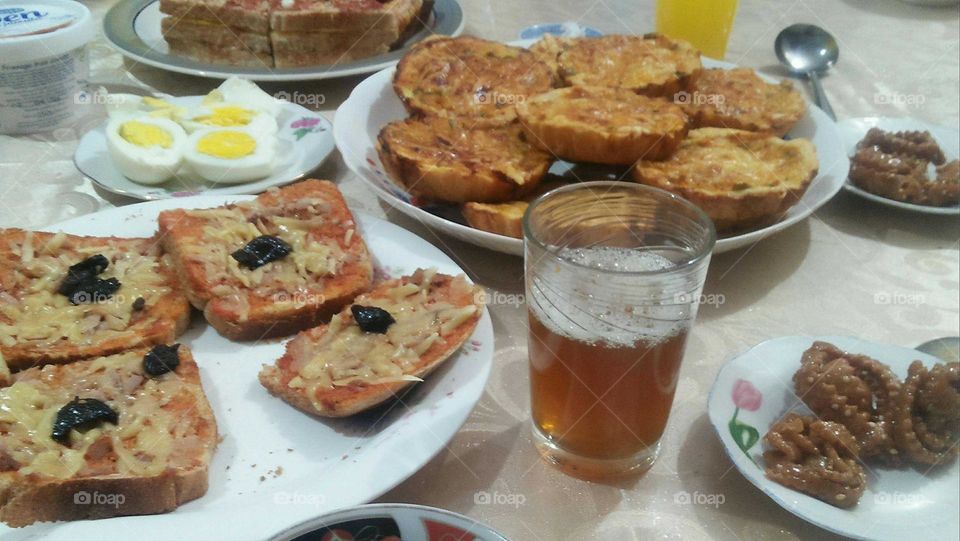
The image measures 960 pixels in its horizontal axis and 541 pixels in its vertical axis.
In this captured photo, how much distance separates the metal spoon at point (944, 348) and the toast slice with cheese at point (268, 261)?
45.8 inches

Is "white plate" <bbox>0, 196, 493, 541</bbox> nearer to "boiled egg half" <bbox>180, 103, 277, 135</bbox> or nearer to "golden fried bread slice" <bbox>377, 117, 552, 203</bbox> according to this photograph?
"golden fried bread slice" <bbox>377, 117, 552, 203</bbox>

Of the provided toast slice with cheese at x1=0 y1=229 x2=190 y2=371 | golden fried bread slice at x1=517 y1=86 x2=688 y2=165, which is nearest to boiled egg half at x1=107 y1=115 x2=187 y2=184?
toast slice with cheese at x1=0 y1=229 x2=190 y2=371

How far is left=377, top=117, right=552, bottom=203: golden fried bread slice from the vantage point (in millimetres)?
1739

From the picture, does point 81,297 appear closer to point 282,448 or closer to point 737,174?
point 282,448

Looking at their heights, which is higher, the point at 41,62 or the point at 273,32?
the point at 41,62

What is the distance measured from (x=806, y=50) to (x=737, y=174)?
1.57 metres

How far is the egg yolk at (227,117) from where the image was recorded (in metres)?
2.17

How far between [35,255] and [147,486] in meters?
0.75

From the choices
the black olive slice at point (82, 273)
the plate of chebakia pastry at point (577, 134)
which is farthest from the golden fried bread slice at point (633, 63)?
A: the black olive slice at point (82, 273)

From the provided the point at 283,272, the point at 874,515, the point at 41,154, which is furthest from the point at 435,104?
the point at 874,515

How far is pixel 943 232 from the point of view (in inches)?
79.0

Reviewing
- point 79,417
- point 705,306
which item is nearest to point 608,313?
point 705,306

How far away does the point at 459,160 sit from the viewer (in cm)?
180

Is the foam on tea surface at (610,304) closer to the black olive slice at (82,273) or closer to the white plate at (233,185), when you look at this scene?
the black olive slice at (82,273)
